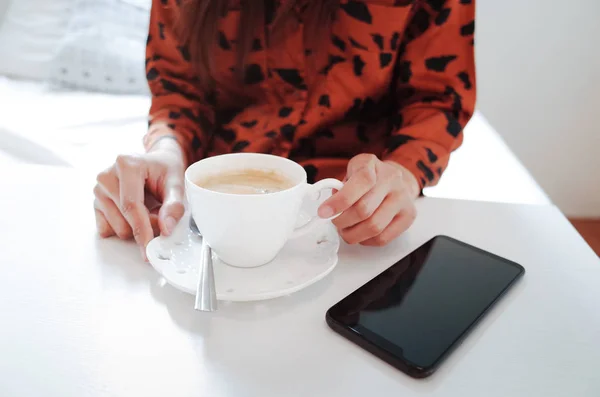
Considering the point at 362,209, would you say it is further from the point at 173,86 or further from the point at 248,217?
the point at 173,86

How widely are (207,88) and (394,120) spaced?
30 centimetres

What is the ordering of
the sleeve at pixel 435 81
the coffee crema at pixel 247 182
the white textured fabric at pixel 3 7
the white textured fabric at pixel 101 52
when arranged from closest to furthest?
the coffee crema at pixel 247 182 → the sleeve at pixel 435 81 → the white textured fabric at pixel 101 52 → the white textured fabric at pixel 3 7

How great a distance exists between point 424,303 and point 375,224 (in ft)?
0.32

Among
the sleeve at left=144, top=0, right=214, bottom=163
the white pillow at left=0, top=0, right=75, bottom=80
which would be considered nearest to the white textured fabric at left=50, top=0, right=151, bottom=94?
the white pillow at left=0, top=0, right=75, bottom=80

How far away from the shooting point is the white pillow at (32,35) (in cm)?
134

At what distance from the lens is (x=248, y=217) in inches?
15.5

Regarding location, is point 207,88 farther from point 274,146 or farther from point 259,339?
point 259,339

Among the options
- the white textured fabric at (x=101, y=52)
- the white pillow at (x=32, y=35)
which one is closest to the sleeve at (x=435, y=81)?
the white textured fabric at (x=101, y=52)

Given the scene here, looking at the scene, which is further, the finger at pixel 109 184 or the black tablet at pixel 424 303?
the finger at pixel 109 184

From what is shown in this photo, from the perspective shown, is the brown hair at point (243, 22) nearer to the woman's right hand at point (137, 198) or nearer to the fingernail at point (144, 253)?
the woman's right hand at point (137, 198)

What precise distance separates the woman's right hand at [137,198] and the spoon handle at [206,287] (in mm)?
68

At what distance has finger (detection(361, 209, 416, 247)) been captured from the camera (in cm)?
50

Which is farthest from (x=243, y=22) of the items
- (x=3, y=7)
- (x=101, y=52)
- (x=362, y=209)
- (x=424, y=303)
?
(x=3, y=7)

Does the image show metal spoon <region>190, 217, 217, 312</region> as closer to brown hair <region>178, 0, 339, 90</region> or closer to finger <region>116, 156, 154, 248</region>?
finger <region>116, 156, 154, 248</region>
